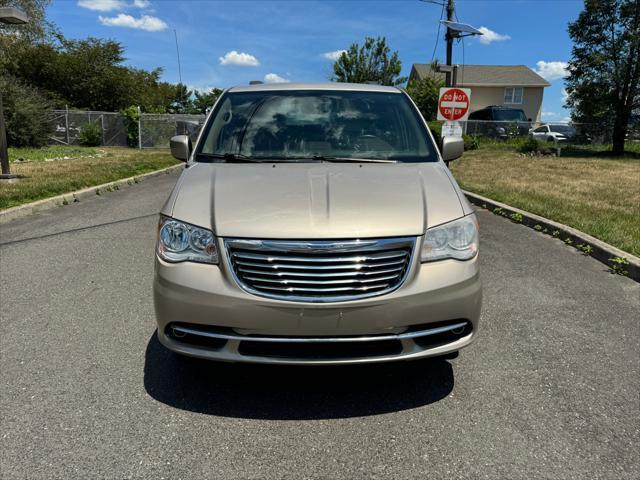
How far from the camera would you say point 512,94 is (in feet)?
165

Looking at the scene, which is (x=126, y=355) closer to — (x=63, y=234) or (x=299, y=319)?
(x=299, y=319)

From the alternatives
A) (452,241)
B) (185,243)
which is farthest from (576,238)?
(185,243)

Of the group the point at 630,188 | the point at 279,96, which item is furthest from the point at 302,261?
the point at 630,188

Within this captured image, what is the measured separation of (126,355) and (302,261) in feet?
5.42

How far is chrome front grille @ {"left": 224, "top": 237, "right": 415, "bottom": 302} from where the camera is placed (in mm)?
2621

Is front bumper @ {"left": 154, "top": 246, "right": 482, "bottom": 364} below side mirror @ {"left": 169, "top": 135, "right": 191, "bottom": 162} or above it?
below

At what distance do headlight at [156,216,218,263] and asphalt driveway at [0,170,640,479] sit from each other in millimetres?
843

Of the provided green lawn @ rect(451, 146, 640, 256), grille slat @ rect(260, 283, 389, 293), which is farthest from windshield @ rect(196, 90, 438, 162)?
green lawn @ rect(451, 146, 640, 256)

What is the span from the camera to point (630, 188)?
37.6 feet

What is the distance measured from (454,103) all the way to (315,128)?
32.6ft

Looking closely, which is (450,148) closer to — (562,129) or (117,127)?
(117,127)

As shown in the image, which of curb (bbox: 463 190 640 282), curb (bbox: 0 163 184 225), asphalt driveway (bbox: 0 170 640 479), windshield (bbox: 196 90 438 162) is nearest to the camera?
asphalt driveway (bbox: 0 170 640 479)

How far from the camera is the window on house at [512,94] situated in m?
50.0

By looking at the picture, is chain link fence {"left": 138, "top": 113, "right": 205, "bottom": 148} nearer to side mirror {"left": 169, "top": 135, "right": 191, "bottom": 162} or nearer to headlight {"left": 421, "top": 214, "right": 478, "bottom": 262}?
side mirror {"left": 169, "top": 135, "right": 191, "bottom": 162}
